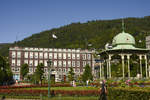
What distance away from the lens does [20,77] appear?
81938 mm

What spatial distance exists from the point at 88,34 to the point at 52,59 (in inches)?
2813

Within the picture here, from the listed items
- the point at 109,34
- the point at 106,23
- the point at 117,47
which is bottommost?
the point at 117,47

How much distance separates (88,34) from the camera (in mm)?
154000

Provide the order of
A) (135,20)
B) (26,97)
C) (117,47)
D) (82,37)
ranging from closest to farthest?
1. (26,97)
2. (117,47)
3. (82,37)
4. (135,20)

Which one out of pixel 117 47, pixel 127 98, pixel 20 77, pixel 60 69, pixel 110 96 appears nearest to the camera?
pixel 127 98

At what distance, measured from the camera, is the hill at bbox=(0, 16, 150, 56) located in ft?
424

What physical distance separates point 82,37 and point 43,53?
64.9m

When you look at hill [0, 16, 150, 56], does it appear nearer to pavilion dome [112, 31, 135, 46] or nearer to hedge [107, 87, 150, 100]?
pavilion dome [112, 31, 135, 46]

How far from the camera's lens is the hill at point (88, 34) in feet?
424

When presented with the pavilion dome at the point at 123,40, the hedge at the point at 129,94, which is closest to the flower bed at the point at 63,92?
the hedge at the point at 129,94

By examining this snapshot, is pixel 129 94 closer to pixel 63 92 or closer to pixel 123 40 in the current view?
pixel 63 92

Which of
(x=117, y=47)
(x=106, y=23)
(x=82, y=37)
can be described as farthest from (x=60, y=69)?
(x=106, y=23)

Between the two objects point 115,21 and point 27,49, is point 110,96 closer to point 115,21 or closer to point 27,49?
point 27,49

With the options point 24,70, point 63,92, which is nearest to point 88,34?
point 24,70
